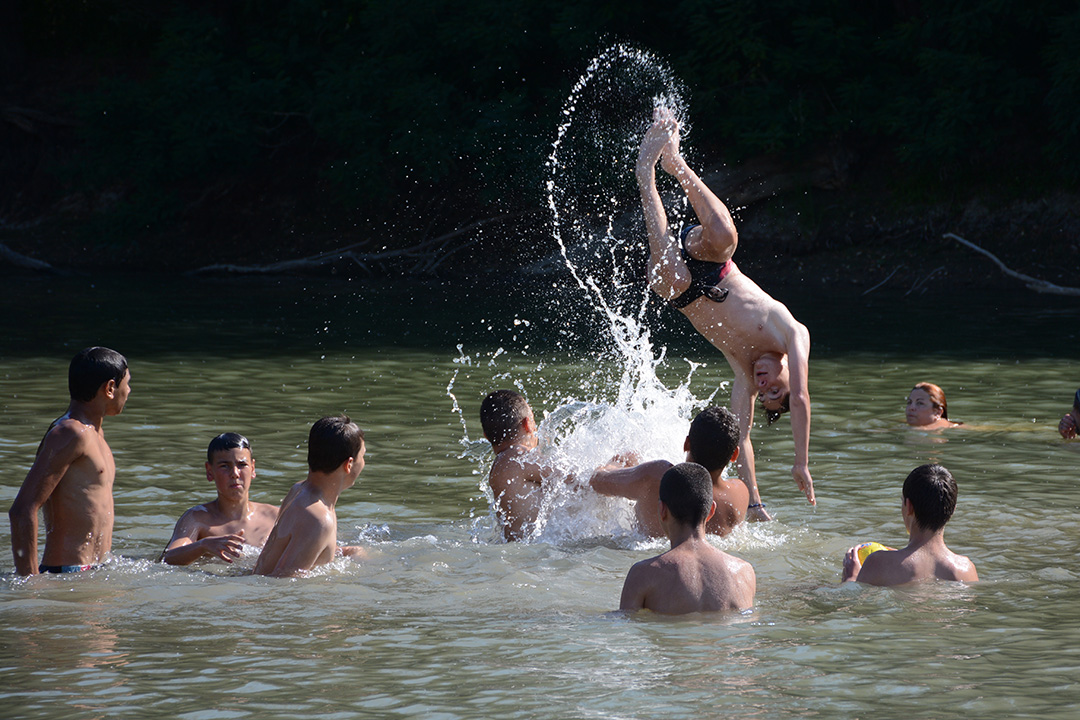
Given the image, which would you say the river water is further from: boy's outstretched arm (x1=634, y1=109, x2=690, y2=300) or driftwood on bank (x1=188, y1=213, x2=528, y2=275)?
driftwood on bank (x1=188, y1=213, x2=528, y2=275)

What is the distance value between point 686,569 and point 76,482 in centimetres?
302

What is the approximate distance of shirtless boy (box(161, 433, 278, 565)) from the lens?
22.9 feet

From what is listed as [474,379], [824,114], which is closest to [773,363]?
[474,379]

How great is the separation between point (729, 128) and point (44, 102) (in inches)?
714

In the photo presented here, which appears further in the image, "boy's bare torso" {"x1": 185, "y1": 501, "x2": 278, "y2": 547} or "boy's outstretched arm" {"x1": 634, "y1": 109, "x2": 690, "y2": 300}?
"boy's outstretched arm" {"x1": 634, "y1": 109, "x2": 690, "y2": 300}

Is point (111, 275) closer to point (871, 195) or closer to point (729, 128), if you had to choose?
point (729, 128)

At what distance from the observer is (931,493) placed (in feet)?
20.4

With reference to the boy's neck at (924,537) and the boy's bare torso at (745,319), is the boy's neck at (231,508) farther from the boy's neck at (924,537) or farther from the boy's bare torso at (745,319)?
the boy's neck at (924,537)

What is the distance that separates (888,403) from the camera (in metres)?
12.8

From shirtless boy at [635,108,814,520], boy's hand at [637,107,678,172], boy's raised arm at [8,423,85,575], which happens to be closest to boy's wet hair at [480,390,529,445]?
shirtless boy at [635,108,814,520]

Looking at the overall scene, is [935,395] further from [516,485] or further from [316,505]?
[316,505]

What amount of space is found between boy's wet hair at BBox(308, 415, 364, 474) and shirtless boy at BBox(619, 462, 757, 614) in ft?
5.34

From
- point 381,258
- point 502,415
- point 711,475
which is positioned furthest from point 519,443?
point 381,258

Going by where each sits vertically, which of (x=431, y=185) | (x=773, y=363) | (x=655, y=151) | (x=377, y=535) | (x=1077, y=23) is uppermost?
(x=1077, y=23)
